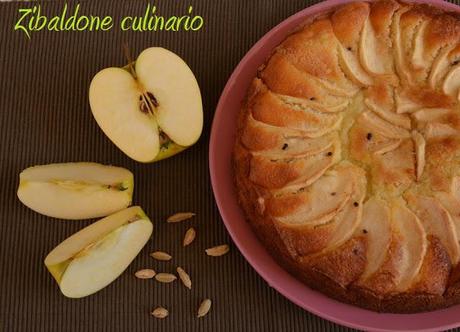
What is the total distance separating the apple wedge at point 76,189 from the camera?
5.71 feet

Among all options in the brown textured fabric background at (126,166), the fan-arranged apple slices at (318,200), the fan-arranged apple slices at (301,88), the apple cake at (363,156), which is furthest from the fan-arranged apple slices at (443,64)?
the brown textured fabric background at (126,166)

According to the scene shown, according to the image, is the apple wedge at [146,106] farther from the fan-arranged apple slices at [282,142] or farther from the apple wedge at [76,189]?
the fan-arranged apple slices at [282,142]

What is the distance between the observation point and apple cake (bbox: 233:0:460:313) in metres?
1.44

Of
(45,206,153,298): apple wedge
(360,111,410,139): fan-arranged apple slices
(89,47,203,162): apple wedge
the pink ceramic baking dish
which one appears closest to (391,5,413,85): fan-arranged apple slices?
(360,111,410,139): fan-arranged apple slices

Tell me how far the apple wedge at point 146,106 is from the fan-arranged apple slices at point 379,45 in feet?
1.70

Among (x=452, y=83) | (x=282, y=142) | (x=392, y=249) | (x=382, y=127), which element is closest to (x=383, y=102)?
(x=382, y=127)

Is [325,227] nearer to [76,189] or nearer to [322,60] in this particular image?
[322,60]

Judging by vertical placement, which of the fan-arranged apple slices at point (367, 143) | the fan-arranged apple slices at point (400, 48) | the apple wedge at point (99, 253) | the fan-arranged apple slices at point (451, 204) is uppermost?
the fan-arranged apple slices at point (400, 48)

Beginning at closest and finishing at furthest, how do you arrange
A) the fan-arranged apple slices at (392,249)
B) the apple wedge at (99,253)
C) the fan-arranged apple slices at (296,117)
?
the fan-arranged apple slices at (392,249) < the fan-arranged apple slices at (296,117) < the apple wedge at (99,253)

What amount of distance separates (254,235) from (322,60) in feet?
1.77

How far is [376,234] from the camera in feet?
4.75

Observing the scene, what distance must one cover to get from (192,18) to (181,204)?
2.14 feet

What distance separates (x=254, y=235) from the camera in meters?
1.69

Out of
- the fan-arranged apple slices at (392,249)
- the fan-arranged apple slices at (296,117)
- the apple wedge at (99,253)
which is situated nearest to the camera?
the fan-arranged apple slices at (392,249)
